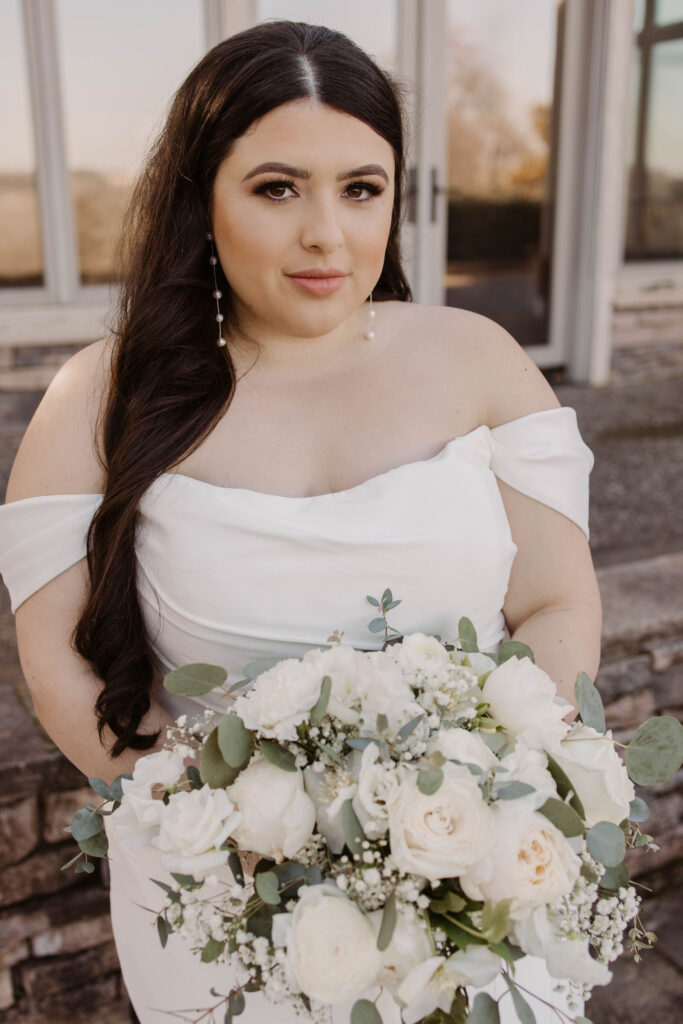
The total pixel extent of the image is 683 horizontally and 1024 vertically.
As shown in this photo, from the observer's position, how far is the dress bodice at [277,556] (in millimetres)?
1597

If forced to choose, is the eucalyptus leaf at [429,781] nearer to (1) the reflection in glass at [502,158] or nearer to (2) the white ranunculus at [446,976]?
(2) the white ranunculus at [446,976]

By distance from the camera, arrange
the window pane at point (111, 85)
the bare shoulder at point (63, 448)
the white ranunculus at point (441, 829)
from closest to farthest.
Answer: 1. the white ranunculus at point (441, 829)
2. the bare shoulder at point (63, 448)
3. the window pane at point (111, 85)

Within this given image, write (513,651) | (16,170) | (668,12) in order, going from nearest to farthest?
(513,651) < (16,170) < (668,12)

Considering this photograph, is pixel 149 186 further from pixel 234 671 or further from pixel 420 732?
pixel 420 732

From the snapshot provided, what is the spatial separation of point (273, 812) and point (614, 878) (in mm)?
456

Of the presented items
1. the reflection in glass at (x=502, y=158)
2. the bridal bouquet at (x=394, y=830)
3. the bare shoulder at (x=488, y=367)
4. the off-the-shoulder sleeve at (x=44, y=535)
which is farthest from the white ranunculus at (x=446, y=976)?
the reflection in glass at (x=502, y=158)

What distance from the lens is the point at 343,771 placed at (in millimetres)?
1132

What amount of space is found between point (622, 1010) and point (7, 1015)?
5.19ft

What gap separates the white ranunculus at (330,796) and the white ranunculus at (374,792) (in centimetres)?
2

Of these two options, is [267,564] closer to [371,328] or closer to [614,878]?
[371,328]

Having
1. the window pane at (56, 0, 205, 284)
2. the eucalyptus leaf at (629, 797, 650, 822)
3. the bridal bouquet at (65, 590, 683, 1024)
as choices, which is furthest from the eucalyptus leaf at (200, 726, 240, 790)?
the window pane at (56, 0, 205, 284)

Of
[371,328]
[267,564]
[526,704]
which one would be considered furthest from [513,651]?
[371,328]

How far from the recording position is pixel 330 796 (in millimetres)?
1136

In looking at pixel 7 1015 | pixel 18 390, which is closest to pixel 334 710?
pixel 7 1015
